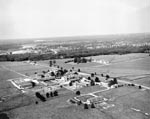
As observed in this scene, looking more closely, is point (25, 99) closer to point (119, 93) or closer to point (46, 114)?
point (46, 114)

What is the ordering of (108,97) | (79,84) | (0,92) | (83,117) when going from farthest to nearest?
1. (79,84)
2. (0,92)
3. (108,97)
4. (83,117)

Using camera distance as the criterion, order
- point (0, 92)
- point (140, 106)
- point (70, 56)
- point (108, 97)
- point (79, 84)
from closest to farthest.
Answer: point (140, 106) → point (108, 97) → point (0, 92) → point (79, 84) → point (70, 56)

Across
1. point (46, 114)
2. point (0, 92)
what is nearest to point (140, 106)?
point (46, 114)

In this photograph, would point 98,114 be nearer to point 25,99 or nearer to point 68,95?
point 68,95

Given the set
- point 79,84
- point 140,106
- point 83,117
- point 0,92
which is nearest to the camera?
point 83,117

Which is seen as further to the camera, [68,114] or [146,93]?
[146,93]

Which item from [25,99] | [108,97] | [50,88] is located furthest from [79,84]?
[25,99]

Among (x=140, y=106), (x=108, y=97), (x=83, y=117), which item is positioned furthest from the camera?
(x=108, y=97)

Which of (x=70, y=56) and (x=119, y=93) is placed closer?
(x=119, y=93)

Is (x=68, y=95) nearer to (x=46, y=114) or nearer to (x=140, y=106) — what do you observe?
(x=46, y=114)
